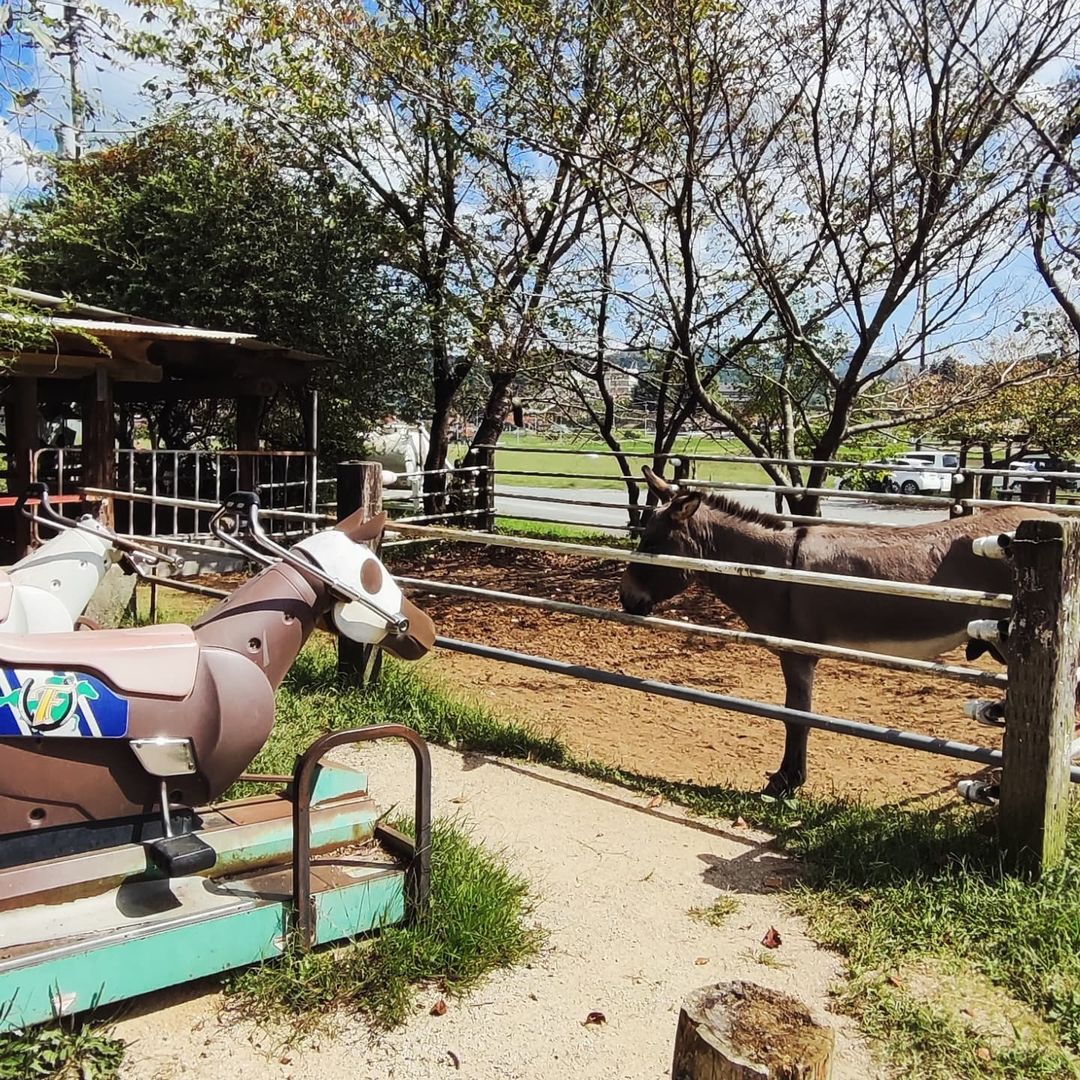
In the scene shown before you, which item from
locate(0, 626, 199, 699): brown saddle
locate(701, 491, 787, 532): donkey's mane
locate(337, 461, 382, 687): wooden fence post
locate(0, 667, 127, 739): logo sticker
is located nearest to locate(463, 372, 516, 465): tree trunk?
locate(337, 461, 382, 687): wooden fence post

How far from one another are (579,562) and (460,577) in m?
1.83

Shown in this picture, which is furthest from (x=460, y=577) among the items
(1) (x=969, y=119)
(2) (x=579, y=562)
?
(1) (x=969, y=119)

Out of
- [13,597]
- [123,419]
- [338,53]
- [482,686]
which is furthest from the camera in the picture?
[123,419]

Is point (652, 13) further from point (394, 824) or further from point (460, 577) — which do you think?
point (394, 824)

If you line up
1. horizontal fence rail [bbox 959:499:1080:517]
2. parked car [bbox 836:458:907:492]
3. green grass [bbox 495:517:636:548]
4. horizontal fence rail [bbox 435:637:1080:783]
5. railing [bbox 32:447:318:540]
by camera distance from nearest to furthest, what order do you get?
horizontal fence rail [bbox 435:637:1080:783]
horizontal fence rail [bbox 959:499:1080:517]
parked car [bbox 836:458:907:492]
railing [bbox 32:447:318:540]
green grass [bbox 495:517:636:548]

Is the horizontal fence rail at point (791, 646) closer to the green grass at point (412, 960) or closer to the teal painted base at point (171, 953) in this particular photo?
the green grass at point (412, 960)

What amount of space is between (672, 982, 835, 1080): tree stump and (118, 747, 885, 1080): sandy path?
797 mm

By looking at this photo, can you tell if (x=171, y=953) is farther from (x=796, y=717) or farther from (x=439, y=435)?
(x=439, y=435)

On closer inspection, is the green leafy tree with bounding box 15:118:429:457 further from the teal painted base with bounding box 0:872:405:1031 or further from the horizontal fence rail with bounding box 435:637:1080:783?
the teal painted base with bounding box 0:872:405:1031

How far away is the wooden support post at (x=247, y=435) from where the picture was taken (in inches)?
444

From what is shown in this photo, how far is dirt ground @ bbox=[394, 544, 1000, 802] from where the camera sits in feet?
17.0

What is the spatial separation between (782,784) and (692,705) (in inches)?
75.1

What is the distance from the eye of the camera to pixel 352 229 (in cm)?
1260

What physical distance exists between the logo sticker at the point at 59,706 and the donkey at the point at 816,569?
10.6ft
